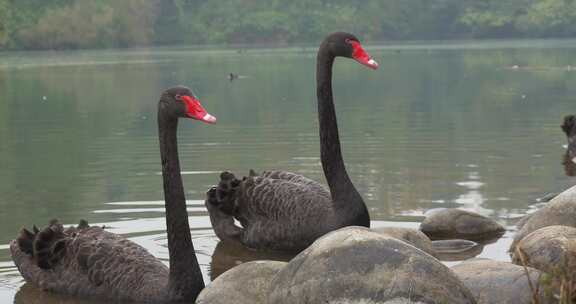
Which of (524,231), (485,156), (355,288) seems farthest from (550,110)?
(355,288)

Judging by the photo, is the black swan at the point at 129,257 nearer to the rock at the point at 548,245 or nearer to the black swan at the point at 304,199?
the black swan at the point at 304,199

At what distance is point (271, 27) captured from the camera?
77.9 metres

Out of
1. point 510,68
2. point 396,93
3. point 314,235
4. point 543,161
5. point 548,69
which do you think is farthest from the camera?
point 510,68

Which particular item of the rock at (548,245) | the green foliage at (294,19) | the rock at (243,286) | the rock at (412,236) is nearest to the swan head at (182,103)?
the rock at (243,286)

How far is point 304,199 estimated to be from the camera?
6910 mm

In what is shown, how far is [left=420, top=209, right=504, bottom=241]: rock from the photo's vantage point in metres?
7.50

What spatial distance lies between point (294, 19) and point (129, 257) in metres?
74.4

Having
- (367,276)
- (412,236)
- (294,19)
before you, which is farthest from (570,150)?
(294,19)

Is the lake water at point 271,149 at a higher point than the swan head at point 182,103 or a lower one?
lower

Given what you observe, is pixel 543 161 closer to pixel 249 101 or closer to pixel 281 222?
pixel 281 222

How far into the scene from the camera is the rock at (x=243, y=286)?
17.4 feet

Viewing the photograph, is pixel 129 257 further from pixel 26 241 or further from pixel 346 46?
pixel 346 46

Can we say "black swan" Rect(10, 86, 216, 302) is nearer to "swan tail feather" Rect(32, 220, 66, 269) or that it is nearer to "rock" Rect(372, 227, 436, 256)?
"swan tail feather" Rect(32, 220, 66, 269)

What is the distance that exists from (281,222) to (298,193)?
217 millimetres
